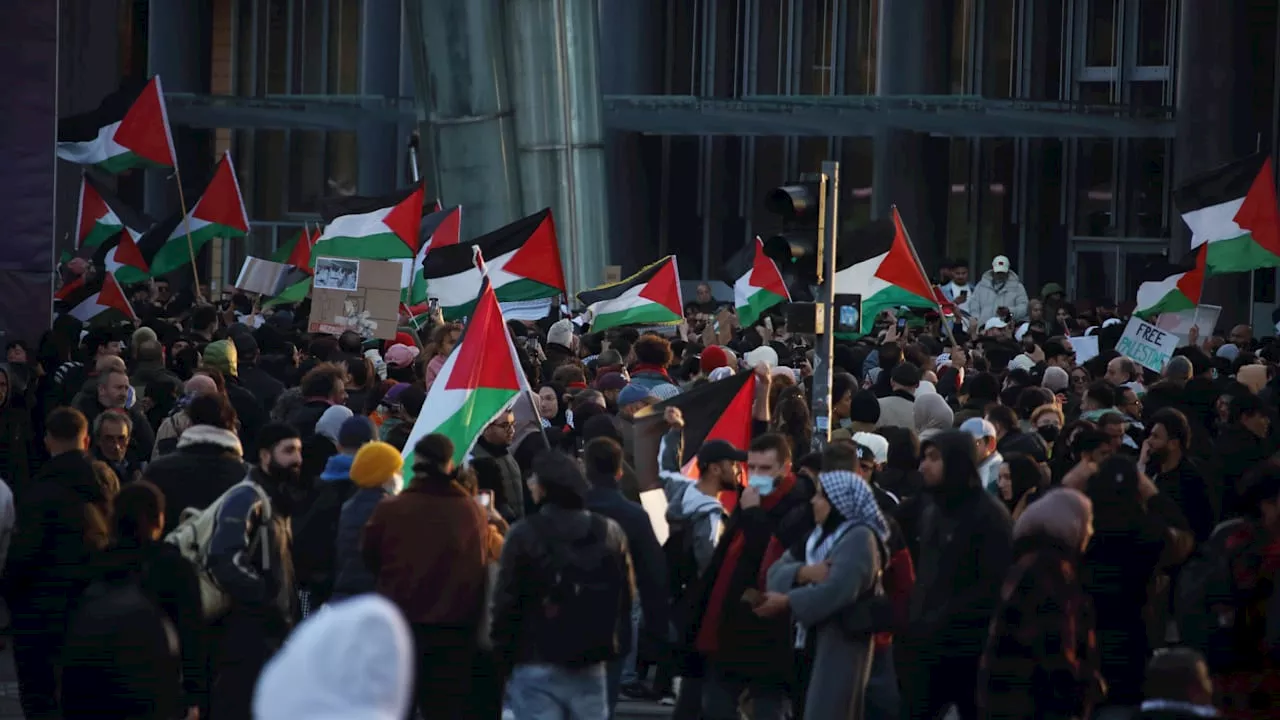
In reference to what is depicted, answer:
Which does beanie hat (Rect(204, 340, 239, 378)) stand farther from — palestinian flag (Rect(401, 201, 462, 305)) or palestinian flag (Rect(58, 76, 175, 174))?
palestinian flag (Rect(58, 76, 175, 174))

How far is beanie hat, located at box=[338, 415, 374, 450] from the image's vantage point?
10375 mm

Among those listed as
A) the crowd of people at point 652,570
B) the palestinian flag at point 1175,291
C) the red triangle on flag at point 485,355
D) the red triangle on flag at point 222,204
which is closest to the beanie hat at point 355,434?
Result: the crowd of people at point 652,570

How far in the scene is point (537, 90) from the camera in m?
29.3

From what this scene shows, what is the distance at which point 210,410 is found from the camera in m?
10.3

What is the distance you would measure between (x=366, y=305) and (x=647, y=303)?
2.46 metres

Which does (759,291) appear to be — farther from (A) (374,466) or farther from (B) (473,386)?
(A) (374,466)

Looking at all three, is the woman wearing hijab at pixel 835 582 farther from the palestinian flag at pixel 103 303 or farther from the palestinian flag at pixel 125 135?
the palestinian flag at pixel 125 135

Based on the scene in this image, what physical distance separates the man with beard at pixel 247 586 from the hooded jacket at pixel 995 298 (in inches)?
753

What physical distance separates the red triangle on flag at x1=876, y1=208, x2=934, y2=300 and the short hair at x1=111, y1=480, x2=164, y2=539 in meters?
10.2

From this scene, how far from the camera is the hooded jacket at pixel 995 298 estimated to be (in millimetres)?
28109

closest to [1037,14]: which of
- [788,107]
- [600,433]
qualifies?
[788,107]

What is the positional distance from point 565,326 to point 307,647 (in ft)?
49.5

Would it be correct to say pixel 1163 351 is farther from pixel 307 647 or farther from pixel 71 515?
pixel 307 647

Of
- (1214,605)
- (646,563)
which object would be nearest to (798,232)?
(646,563)
